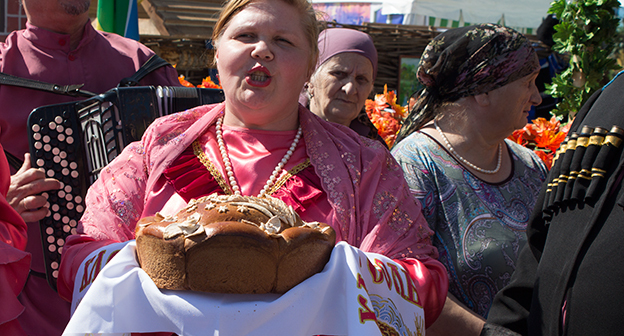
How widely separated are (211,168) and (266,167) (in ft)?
0.60

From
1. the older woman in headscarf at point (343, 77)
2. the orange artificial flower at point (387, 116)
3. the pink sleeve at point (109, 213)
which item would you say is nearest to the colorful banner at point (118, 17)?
the older woman in headscarf at point (343, 77)

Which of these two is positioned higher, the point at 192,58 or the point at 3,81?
the point at 3,81

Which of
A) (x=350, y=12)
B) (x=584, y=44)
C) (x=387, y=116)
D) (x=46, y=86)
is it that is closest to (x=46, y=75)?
(x=46, y=86)

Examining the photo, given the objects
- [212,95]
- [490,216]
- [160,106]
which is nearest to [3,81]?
[160,106]

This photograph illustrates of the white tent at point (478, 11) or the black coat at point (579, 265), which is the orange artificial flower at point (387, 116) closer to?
the black coat at point (579, 265)

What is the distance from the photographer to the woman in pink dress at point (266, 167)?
1.67 meters

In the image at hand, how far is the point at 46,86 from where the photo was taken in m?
2.47

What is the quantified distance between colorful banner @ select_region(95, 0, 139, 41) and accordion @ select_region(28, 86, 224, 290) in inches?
81.5

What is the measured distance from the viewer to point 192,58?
531 cm

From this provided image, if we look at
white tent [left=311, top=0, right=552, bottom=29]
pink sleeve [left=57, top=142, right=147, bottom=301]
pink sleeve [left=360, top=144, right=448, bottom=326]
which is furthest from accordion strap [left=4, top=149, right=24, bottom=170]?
white tent [left=311, top=0, right=552, bottom=29]

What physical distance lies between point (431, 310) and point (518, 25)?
30.9 feet

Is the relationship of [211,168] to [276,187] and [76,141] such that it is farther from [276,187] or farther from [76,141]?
[76,141]

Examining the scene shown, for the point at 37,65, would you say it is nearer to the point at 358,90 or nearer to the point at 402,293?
the point at 358,90

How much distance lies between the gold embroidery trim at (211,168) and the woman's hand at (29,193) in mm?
735
